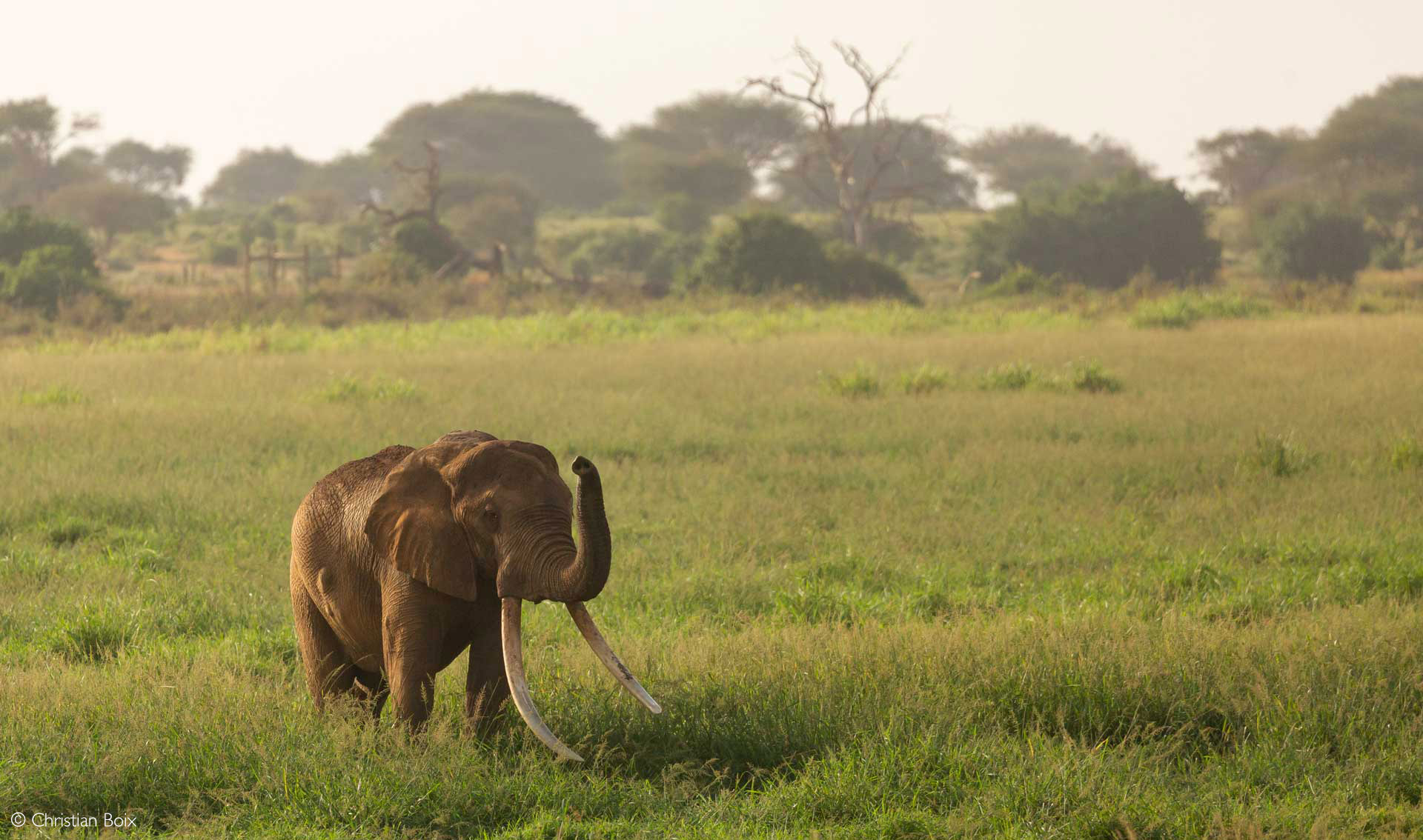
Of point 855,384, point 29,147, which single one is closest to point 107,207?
point 29,147

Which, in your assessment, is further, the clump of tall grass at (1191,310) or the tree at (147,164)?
the tree at (147,164)

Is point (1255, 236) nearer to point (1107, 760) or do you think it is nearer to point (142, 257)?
point (142, 257)

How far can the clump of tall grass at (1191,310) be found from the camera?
870 inches

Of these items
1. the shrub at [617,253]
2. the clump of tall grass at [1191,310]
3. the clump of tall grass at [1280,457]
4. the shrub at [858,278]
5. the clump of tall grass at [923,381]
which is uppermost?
the shrub at [617,253]

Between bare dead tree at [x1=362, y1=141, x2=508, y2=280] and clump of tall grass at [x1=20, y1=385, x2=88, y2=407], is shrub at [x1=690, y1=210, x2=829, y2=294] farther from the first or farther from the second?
clump of tall grass at [x1=20, y1=385, x2=88, y2=407]

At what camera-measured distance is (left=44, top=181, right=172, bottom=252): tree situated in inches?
1813

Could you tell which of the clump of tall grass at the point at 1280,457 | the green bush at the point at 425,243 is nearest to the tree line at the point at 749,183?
the green bush at the point at 425,243

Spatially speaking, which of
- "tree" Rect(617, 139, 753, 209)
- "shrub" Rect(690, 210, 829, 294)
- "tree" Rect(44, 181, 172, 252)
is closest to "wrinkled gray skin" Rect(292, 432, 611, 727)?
"shrub" Rect(690, 210, 829, 294)

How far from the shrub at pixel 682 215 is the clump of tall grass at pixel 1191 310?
26405 millimetres

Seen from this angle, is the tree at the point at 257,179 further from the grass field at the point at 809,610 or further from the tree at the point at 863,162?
the grass field at the point at 809,610

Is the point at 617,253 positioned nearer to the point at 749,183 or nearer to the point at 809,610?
the point at 749,183

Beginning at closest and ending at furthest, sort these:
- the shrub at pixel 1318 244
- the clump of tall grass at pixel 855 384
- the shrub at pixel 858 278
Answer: the clump of tall grass at pixel 855 384, the shrub at pixel 858 278, the shrub at pixel 1318 244
